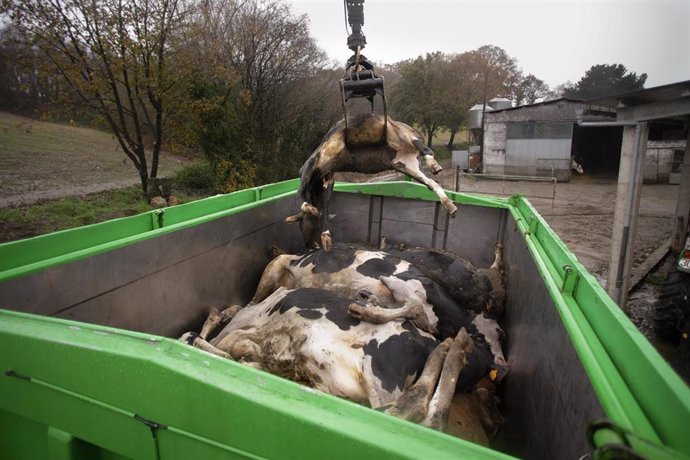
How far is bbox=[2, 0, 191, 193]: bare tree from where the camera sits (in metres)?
8.74

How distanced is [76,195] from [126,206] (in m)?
1.84

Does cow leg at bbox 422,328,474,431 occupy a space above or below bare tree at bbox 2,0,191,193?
below

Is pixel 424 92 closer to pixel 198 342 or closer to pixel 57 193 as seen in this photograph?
pixel 57 193

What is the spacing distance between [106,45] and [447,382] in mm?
10435

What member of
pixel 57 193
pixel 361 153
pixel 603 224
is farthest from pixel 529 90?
pixel 361 153

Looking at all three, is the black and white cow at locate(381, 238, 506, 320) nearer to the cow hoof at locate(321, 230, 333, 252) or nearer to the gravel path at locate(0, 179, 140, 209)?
the cow hoof at locate(321, 230, 333, 252)

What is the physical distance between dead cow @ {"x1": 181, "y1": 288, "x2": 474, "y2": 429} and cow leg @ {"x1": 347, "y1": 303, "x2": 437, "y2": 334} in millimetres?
44

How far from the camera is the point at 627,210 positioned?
5.71 m

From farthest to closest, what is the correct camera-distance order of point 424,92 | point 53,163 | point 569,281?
point 424,92
point 53,163
point 569,281

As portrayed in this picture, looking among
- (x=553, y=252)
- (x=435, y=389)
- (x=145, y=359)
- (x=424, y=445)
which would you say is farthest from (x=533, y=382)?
(x=145, y=359)

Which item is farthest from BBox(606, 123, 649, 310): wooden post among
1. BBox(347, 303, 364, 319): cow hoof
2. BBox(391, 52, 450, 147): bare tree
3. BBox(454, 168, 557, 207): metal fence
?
BBox(391, 52, 450, 147): bare tree

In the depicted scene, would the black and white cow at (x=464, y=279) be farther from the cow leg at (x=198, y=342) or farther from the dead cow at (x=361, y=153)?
the cow leg at (x=198, y=342)

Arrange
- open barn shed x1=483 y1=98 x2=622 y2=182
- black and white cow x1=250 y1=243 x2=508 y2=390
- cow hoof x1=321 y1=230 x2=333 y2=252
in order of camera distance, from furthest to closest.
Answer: open barn shed x1=483 y1=98 x2=622 y2=182 < cow hoof x1=321 y1=230 x2=333 y2=252 < black and white cow x1=250 y1=243 x2=508 y2=390

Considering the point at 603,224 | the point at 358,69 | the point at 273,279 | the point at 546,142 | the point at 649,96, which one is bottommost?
the point at 603,224
